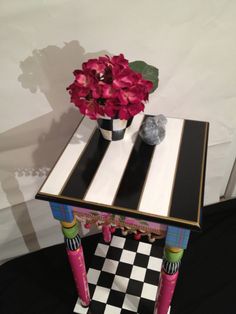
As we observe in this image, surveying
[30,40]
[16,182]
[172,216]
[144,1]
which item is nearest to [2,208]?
[16,182]

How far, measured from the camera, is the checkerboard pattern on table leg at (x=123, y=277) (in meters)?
1.30

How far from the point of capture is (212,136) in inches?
56.9

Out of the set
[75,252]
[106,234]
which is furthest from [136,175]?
[106,234]

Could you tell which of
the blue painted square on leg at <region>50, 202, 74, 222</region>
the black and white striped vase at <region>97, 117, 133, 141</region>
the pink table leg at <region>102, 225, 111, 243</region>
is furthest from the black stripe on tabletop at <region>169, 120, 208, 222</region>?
the pink table leg at <region>102, 225, 111, 243</region>

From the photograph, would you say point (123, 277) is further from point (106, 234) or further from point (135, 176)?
point (135, 176)

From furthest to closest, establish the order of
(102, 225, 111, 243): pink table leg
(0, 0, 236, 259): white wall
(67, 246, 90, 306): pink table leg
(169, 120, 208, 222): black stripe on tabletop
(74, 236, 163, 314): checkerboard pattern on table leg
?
(102, 225, 111, 243): pink table leg → (74, 236, 163, 314): checkerboard pattern on table leg → (67, 246, 90, 306): pink table leg → (0, 0, 236, 259): white wall → (169, 120, 208, 222): black stripe on tabletop

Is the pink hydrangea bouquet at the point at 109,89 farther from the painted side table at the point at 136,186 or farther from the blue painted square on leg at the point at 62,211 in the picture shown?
the blue painted square on leg at the point at 62,211

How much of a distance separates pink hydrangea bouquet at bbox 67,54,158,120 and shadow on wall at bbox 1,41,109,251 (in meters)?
0.22

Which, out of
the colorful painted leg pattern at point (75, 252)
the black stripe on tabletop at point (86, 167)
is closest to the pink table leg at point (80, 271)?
the colorful painted leg pattern at point (75, 252)

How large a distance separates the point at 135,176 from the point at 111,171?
78mm

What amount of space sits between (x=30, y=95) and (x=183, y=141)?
0.58 metres

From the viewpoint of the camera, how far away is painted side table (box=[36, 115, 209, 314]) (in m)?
0.81

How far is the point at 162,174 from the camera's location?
896 mm

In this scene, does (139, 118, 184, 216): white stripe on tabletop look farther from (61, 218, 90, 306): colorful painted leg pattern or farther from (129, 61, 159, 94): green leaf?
(61, 218, 90, 306): colorful painted leg pattern
